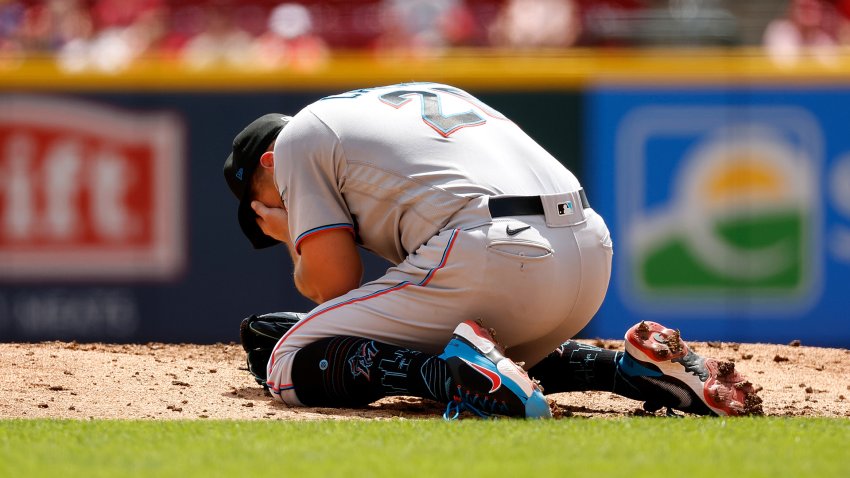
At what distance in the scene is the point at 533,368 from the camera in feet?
15.9

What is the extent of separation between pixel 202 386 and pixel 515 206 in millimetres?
1507

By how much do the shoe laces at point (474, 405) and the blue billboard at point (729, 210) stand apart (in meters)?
4.49

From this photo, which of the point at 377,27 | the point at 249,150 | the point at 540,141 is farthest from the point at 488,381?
the point at 377,27

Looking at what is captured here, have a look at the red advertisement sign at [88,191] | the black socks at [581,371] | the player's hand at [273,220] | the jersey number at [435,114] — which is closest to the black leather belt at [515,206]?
the jersey number at [435,114]

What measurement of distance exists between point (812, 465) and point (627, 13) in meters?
7.76

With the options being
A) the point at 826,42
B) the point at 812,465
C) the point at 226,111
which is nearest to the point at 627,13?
the point at 826,42

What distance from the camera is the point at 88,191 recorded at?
891 centimetres

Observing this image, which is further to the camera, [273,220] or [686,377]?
[273,220]

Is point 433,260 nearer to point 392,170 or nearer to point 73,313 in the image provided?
point 392,170

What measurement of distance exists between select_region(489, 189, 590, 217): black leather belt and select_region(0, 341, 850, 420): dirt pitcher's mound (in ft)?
2.42

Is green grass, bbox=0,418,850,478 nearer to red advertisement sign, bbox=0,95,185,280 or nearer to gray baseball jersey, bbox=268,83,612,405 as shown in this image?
gray baseball jersey, bbox=268,83,612,405

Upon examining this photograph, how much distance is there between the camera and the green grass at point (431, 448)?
10.7ft

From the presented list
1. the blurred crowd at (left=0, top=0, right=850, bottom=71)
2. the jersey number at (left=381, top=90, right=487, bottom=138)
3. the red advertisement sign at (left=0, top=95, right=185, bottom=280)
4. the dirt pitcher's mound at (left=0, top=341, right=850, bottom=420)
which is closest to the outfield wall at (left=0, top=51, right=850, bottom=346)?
the red advertisement sign at (left=0, top=95, right=185, bottom=280)

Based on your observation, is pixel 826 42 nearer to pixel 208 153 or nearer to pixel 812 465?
pixel 208 153
